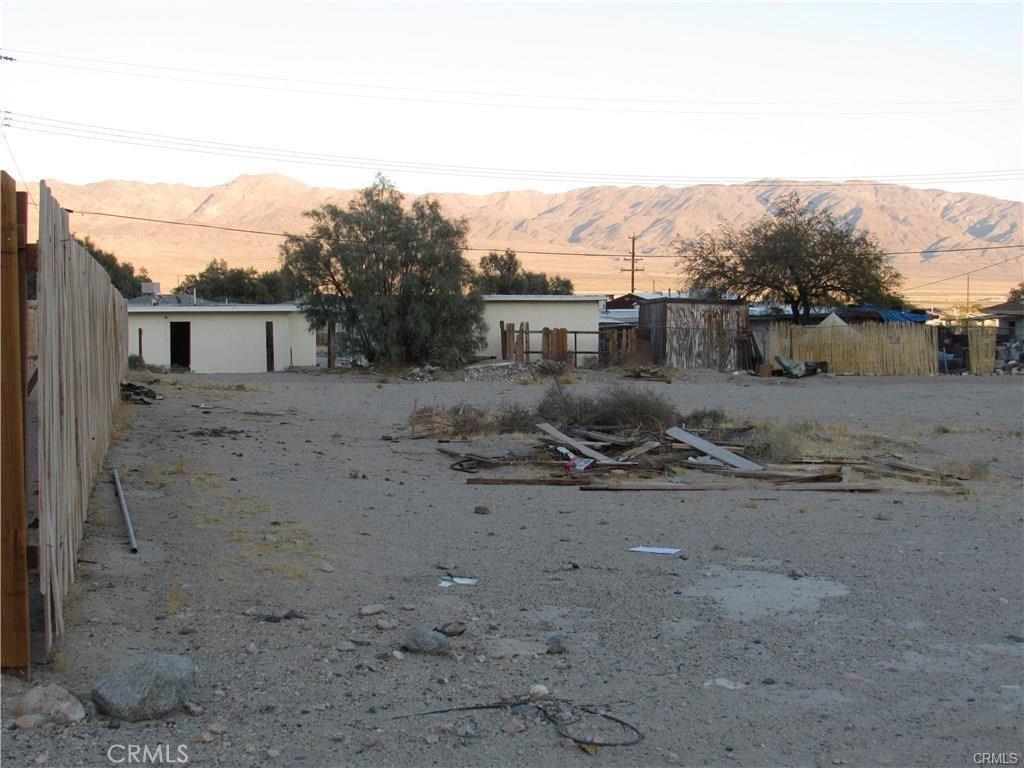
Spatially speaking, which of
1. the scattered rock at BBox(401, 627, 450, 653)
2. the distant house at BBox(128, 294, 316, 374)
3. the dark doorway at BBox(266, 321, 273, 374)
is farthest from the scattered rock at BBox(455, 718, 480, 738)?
the dark doorway at BBox(266, 321, 273, 374)

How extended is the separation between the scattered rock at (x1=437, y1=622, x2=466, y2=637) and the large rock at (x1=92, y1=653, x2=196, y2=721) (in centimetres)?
160

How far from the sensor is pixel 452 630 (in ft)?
19.3

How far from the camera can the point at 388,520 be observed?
9570 millimetres

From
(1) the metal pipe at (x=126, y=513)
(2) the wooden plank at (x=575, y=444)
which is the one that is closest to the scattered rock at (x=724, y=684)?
(1) the metal pipe at (x=126, y=513)

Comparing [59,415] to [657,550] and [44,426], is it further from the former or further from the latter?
[657,550]

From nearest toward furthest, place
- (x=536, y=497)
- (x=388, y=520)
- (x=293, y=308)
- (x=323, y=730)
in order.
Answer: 1. (x=323, y=730)
2. (x=388, y=520)
3. (x=536, y=497)
4. (x=293, y=308)

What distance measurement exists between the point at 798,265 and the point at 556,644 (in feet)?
148

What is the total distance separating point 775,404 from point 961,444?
871cm

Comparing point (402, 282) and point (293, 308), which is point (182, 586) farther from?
point (293, 308)

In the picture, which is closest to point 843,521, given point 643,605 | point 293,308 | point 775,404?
point 643,605

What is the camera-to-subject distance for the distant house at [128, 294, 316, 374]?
152ft

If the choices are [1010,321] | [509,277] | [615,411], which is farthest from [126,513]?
[1010,321]

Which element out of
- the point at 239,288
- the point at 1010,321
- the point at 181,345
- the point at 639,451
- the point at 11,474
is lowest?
the point at 639,451

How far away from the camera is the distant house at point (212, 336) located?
46.2m
